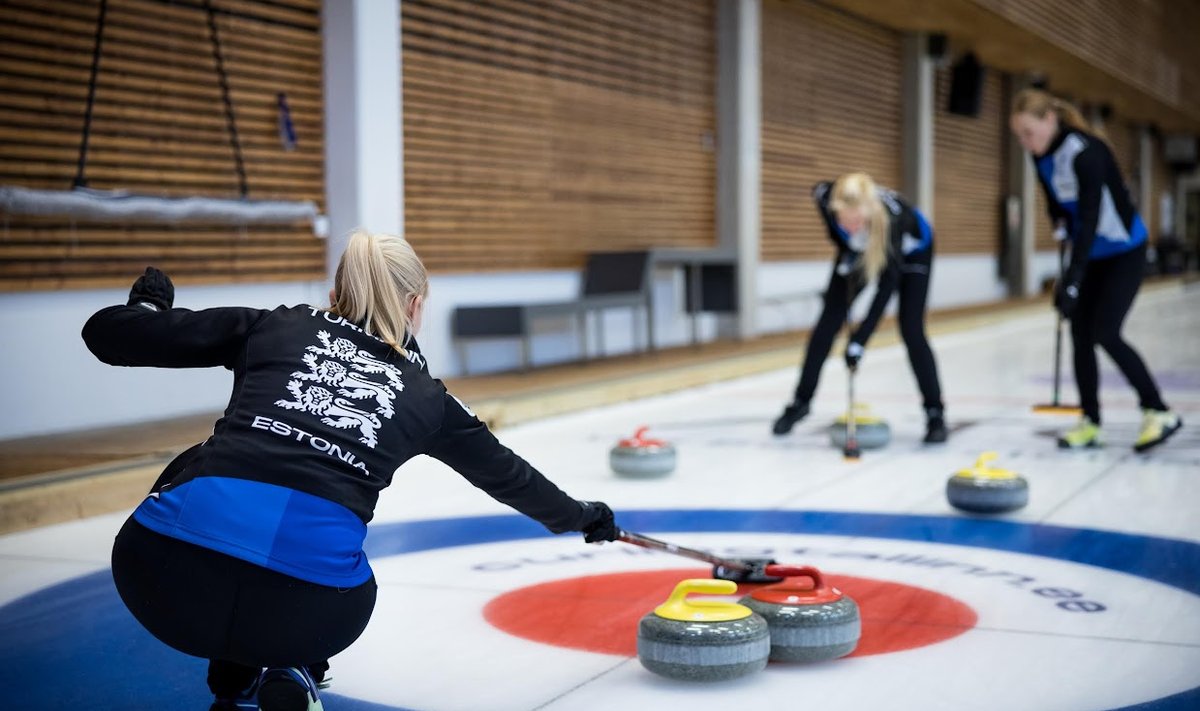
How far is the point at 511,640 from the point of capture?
11.7 ft

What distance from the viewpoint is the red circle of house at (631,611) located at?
353 centimetres

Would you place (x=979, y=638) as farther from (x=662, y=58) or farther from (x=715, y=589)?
(x=662, y=58)

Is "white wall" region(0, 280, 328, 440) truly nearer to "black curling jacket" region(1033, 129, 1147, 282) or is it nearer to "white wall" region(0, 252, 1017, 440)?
"white wall" region(0, 252, 1017, 440)

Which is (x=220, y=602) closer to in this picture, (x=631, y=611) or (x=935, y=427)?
(x=631, y=611)

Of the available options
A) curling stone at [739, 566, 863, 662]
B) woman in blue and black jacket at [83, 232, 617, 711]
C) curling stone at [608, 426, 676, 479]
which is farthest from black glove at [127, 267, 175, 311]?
curling stone at [608, 426, 676, 479]

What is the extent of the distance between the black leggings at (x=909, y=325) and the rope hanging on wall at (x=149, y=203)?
3.18m

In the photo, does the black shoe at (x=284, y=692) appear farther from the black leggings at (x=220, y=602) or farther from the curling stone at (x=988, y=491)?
the curling stone at (x=988, y=491)

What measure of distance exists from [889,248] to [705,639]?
4.17 metres

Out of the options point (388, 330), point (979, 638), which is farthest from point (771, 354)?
point (388, 330)

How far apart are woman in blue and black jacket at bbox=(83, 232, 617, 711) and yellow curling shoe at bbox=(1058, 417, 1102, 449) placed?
4.83 metres

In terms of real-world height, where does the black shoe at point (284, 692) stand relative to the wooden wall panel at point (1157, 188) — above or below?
below

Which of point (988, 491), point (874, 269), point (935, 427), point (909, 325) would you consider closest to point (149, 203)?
point (874, 269)

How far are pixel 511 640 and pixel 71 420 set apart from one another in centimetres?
435

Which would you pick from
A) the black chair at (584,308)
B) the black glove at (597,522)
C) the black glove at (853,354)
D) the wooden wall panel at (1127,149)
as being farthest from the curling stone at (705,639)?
the wooden wall panel at (1127,149)
